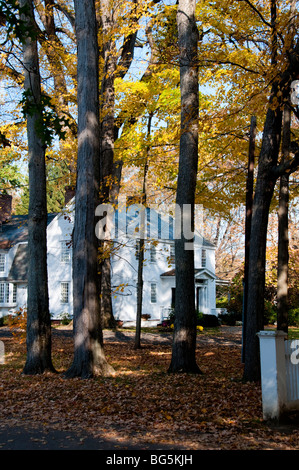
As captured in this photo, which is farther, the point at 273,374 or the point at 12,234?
the point at 12,234

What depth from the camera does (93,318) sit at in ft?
37.2

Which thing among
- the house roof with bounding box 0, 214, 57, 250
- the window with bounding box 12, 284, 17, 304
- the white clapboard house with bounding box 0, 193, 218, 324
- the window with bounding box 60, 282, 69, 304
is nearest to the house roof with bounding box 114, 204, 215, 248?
the white clapboard house with bounding box 0, 193, 218, 324

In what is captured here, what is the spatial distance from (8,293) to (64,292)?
14.7ft

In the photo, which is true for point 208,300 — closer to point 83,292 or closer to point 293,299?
point 293,299

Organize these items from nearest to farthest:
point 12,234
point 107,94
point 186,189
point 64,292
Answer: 1. point 186,189
2. point 107,94
3. point 64,292
4. point 12,234

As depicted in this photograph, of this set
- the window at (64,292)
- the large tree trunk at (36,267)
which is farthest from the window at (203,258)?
the large tree trunk at (36,267)

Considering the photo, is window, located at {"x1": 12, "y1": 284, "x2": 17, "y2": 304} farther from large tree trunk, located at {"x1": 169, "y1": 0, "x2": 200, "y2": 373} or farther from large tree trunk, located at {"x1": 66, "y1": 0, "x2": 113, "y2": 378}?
large tree trunk, located at {"x1": 169, "y1": 0, "x2": 200, "y2": 373}

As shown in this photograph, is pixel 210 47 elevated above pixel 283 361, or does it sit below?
above

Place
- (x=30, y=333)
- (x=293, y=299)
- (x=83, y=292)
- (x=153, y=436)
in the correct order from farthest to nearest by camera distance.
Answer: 1. (x=293, y=299)
2. (x=30, y=333)
3. (x=83, y=292)
4. (x=153, y=436)

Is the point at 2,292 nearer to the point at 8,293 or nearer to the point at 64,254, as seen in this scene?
the point at 8,293

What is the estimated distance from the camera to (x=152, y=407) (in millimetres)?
8281

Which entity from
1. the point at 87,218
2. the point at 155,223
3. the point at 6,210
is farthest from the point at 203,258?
the point at 87,218

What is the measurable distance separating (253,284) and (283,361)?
3321mm
